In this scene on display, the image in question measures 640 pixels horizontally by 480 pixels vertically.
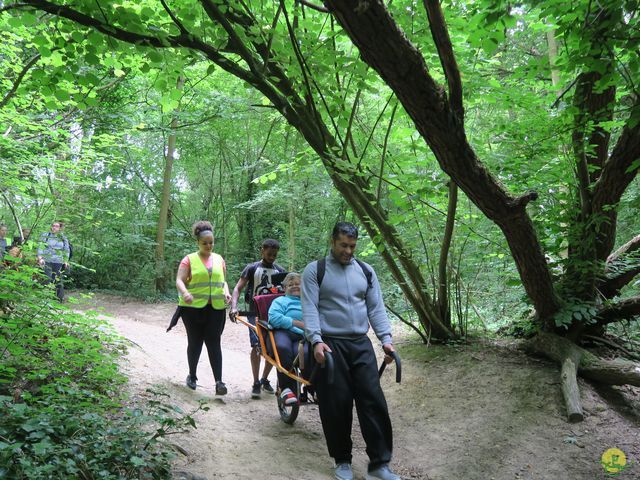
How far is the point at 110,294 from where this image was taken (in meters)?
14.1

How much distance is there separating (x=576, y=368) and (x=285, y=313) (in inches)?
119

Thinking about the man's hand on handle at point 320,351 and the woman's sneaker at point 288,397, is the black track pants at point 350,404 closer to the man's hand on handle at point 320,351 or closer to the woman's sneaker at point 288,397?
the man's hand on handle at point 320,351

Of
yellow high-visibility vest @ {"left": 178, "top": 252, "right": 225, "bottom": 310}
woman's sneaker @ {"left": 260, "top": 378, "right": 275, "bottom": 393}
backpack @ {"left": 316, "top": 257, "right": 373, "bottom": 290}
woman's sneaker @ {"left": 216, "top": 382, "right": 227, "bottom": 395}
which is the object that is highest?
backpack @ {"left": 316, "top": 257, "right": 373, "bottom": 290}

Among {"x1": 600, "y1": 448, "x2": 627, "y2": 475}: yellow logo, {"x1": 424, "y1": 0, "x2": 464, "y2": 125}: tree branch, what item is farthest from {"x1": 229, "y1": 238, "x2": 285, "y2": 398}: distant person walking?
{"x1": 600, "y1": 448, "x2": 627, "y2": 475}: yellow logo

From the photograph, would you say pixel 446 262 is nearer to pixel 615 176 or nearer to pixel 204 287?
pixel 615 176

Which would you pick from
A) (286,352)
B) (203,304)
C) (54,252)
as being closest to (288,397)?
(286,352)

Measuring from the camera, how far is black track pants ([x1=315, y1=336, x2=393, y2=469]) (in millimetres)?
3564

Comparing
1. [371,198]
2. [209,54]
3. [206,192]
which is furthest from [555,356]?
[206,192]

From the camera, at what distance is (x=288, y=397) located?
443 centimetres

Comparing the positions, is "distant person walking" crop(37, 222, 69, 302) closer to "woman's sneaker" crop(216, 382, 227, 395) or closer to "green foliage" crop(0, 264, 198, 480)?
"green foliage" crop(0, 264, 198, 480)

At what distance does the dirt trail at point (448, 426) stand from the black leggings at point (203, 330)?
15.7 inches

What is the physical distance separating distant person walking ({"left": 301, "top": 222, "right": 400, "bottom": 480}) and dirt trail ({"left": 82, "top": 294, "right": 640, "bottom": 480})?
0.32 meters

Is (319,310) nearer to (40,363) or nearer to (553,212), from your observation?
(40,363)

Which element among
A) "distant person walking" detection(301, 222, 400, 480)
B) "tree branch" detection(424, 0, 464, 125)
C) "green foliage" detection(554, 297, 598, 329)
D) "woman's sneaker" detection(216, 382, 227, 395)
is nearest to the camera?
"tree branch" detection(424, 0, 464, 125)
